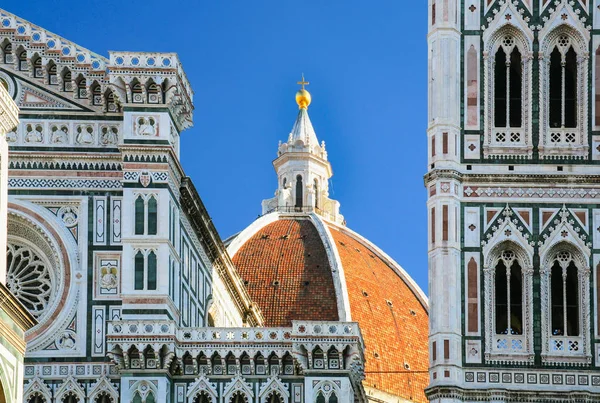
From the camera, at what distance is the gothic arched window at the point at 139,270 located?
4938 centimetres

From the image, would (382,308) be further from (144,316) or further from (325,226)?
(144,316)

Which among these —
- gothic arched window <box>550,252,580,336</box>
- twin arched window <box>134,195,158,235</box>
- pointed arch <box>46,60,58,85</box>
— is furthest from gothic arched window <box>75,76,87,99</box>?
gothic arched window <box>550,252,580,336</box>

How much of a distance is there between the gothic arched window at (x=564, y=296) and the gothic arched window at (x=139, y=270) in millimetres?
8607

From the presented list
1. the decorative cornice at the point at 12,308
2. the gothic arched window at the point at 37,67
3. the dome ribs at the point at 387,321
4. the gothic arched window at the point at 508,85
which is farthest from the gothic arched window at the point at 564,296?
the dome ribs at the point at 387,321

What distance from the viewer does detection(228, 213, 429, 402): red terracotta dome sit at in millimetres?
92250

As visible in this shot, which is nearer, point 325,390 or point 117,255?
point 325,390

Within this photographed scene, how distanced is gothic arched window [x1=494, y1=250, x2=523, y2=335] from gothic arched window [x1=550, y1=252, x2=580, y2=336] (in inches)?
27.2

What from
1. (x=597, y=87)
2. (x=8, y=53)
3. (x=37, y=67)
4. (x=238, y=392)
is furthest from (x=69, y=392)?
(x=597, y=87)

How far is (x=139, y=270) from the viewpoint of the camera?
4944 centimetres

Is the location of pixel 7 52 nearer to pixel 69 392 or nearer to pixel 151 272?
pixel 151 272

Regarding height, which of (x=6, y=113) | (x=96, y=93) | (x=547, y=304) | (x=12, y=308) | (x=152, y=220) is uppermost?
(x=96, y=93)

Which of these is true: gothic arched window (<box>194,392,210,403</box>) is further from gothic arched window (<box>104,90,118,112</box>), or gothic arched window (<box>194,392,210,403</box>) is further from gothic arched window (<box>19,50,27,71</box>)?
gothic arched window (<box>19,50,27,71</box>)

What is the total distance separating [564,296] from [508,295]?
3.87 feet

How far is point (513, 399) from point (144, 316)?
7.88 meters
